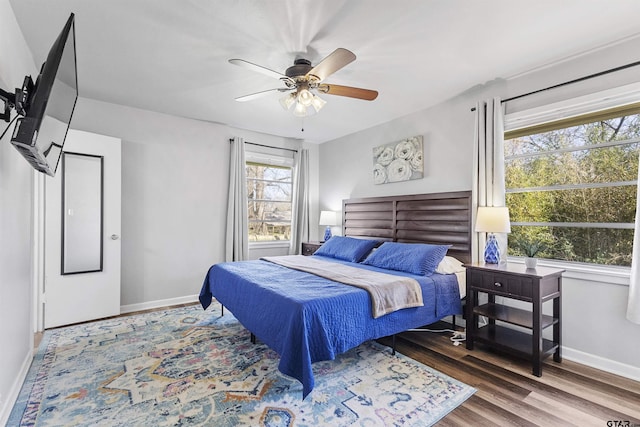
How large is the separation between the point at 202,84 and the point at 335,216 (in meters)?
2.80

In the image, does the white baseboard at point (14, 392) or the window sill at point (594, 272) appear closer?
the white baseboard at point (14, 392)

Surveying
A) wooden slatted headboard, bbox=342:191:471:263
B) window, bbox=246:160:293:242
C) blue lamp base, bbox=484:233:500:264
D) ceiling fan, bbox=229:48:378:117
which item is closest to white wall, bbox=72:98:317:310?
window, bbox=246:160:293:242

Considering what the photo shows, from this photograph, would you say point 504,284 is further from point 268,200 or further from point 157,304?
point 157,304

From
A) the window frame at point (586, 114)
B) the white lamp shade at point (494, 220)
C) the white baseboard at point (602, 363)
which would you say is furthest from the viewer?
the white lamp shade at point (494, 220)

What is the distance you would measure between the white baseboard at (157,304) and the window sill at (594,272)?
4.25m

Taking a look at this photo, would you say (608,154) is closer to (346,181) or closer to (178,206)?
(346,181)

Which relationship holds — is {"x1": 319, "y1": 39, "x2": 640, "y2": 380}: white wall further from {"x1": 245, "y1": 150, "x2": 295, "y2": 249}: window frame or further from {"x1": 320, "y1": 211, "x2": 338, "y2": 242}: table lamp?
{"x1": 245, "y1": 150, "x2": 295, "y2": 249}: window frame

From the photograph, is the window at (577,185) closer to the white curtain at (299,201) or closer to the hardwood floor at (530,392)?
the hardwood floor at (530,392)

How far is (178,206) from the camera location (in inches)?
169

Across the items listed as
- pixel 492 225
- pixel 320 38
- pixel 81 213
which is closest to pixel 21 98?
pixel 320 38

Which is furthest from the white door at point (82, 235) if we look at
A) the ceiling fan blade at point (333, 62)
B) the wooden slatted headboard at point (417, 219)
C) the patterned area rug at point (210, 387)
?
the wooden slatted headboard at point (417, 219)

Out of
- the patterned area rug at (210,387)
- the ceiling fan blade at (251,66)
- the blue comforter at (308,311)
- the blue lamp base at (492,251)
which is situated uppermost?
the ceiling fan blade at (251,66)

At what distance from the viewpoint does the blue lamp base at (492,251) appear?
2898mm

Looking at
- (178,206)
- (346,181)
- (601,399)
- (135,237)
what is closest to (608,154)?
(601,399)
